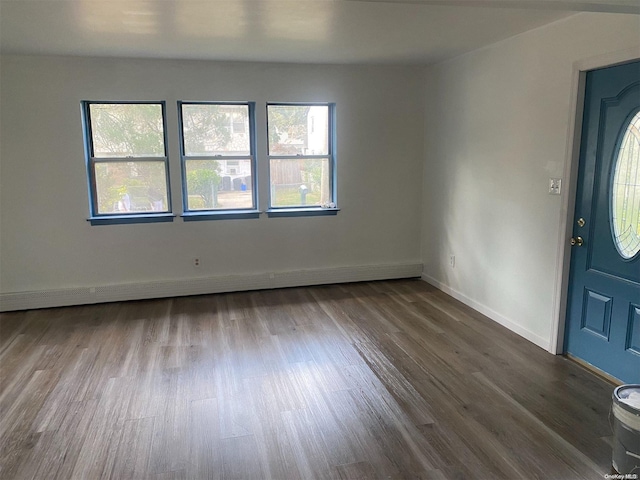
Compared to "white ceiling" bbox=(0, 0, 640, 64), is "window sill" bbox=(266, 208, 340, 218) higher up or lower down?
lower down

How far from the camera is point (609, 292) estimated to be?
302 centimetres

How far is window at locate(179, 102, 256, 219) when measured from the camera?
4832 millimetres

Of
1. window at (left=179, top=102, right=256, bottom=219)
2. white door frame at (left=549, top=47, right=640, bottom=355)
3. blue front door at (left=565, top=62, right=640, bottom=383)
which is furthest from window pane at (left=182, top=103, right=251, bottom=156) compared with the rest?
blue front door at (left=565, top=62, right=640, bottom=383)

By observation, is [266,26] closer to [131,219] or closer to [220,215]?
[220,215]

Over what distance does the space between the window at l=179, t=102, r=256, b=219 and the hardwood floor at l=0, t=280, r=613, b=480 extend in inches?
51.1

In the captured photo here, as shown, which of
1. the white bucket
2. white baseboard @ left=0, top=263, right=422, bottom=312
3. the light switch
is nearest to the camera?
the white bucket

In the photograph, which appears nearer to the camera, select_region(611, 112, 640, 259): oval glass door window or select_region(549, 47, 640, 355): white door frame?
select_region(611, 112, 640, 259): oval glass door window

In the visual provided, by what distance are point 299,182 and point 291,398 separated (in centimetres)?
288

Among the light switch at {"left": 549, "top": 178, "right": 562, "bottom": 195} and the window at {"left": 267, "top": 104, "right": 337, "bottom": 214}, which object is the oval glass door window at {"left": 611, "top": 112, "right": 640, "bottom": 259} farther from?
the window at {"left": 267, "top": 104, "right": 337, "bottom": 214}

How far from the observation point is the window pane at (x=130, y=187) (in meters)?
4.68

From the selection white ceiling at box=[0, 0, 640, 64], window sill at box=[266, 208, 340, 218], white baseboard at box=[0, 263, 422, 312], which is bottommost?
white baseboard at box=[0, 263, 422, 312]

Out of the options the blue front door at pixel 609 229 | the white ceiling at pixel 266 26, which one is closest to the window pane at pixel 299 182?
the white ceiling at pixel 266 26

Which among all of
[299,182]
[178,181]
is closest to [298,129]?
[299,182]

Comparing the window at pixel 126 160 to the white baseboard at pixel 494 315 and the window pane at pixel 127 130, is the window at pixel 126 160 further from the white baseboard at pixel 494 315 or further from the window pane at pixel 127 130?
the white baseboard at pixel 494 315
